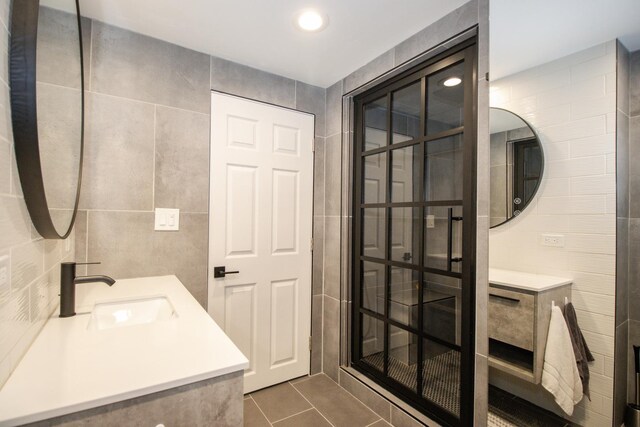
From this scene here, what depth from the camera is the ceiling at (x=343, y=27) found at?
986mm

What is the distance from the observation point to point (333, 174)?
2.44m

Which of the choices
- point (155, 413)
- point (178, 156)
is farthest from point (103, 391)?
point (178, 156)

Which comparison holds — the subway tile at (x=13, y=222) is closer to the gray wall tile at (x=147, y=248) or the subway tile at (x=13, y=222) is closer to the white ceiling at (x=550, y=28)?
the gray wall tile at (x=147, y=248)

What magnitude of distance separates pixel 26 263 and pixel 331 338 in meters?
1.99

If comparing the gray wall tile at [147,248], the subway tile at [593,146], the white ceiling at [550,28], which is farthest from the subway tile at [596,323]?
the gray wall tile at [147,248]

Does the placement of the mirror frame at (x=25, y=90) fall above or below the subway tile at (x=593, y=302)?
above

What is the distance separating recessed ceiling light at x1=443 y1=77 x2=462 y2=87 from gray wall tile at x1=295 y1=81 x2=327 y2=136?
41.0 inches

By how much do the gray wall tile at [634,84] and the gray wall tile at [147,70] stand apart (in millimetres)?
2030

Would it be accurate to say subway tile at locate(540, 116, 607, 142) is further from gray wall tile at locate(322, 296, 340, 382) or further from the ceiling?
gray wall tile at locate(322, 296, 340, 382)

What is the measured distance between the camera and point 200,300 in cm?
204

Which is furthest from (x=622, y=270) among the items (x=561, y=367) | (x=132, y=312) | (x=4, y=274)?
(x=132, y=312)

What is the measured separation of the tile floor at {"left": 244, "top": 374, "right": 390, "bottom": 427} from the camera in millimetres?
1904

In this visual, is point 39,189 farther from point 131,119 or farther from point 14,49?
point 131,119

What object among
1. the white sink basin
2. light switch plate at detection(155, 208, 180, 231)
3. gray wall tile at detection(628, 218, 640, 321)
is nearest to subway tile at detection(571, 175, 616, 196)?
gray wall tile at detection(628, 218, 640, 321)
